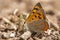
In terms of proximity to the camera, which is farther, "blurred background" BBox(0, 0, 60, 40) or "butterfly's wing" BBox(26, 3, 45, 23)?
"blurred background" BBox(0, 0, 60, 40)

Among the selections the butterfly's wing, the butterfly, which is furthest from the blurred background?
the butterfly's wing

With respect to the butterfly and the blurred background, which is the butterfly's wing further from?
the blurred background

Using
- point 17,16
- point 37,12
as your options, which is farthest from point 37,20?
point 17,16

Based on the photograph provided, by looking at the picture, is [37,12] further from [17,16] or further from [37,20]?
[17,16]

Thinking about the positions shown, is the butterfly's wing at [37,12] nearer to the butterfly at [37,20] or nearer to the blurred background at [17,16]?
the butterfly at [37,20]

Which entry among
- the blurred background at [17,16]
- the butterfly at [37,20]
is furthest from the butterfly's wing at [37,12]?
the blurred background at [17,16]

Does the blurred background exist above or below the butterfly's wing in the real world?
below

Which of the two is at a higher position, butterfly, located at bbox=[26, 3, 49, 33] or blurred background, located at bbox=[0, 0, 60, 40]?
butterfly, located at bbox=[26, 3, 49, 33]

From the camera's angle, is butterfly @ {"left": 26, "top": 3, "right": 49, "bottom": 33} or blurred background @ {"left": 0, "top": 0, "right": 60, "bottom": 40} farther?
blurred background @ {"left": 0, "top": 0, "right": 60, "bottom": 40}
